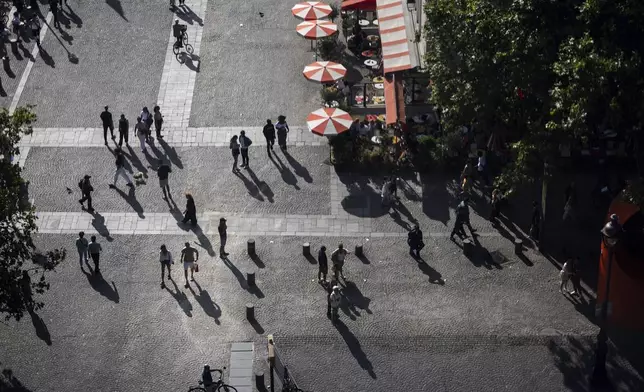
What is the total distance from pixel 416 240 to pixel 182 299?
8205 millimetres

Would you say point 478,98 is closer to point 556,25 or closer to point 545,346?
point 556,25

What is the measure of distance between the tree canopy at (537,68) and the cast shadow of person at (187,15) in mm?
17709

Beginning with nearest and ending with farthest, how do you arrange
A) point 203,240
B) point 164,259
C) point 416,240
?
point 164,259 → point 416,240 → point 203,240

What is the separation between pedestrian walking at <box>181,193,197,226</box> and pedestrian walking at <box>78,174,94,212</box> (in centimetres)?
357

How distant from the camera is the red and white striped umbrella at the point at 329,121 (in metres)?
42.9

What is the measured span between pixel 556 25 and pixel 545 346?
32.7ft

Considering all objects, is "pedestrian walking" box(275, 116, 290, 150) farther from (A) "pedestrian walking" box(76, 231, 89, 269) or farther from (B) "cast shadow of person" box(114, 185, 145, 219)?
(A) "pedestrian walking" box(76, 231, 89, 269)

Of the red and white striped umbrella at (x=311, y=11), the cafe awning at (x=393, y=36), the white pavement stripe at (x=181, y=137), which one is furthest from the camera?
the red and white striped umbrella at (x=311, y=11)

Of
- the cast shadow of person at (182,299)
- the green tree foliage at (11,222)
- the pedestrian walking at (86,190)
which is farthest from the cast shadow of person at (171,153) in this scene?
the green tree foliage at (11,222)

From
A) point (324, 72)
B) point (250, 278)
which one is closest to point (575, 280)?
point (250, 278)

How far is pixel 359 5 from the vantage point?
5225 centimetres

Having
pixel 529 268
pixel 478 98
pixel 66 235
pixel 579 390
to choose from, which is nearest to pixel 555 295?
pixel 529 268

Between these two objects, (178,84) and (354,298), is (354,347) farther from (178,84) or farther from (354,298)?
(178,84)

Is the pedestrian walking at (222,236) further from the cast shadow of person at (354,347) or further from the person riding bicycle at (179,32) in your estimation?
the person riding bicycle at (179,32)
